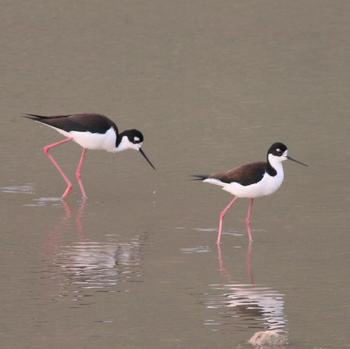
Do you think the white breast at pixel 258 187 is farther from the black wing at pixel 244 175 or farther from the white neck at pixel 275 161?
the white neck at pixel 275 161

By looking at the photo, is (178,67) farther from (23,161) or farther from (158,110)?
(23,161)

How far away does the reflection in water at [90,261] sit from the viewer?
13734mm

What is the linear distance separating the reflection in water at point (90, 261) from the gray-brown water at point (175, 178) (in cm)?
3

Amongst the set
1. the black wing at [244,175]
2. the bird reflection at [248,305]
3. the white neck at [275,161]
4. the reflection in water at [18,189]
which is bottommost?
the bird reflection at [248,305]

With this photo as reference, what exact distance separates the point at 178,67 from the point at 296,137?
21.4ft

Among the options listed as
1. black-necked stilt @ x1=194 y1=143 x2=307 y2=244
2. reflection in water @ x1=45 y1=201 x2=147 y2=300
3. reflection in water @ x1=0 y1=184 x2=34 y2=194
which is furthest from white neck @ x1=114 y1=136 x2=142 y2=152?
black-necked stilt @ x1=194 y1=143 x2=307 y2=244

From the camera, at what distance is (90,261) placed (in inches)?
586

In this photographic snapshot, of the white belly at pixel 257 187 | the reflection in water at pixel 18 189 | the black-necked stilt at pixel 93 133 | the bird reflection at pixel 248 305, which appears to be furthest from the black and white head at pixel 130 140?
the bird reflection at pixel 248 305

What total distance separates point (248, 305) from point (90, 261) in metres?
2.69

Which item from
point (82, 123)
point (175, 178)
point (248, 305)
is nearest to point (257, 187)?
point (248, 305)

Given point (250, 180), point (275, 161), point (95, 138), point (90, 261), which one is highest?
point (95, 138)

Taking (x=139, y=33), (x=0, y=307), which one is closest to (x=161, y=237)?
(x=0, y=307)

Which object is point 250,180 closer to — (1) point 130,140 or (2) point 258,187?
(2) point 258,187

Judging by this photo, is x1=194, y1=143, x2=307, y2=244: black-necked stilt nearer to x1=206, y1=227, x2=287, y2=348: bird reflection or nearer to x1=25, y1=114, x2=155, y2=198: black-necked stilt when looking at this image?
x1=206, y1=227, x2=287, y2=348: bird reflection
